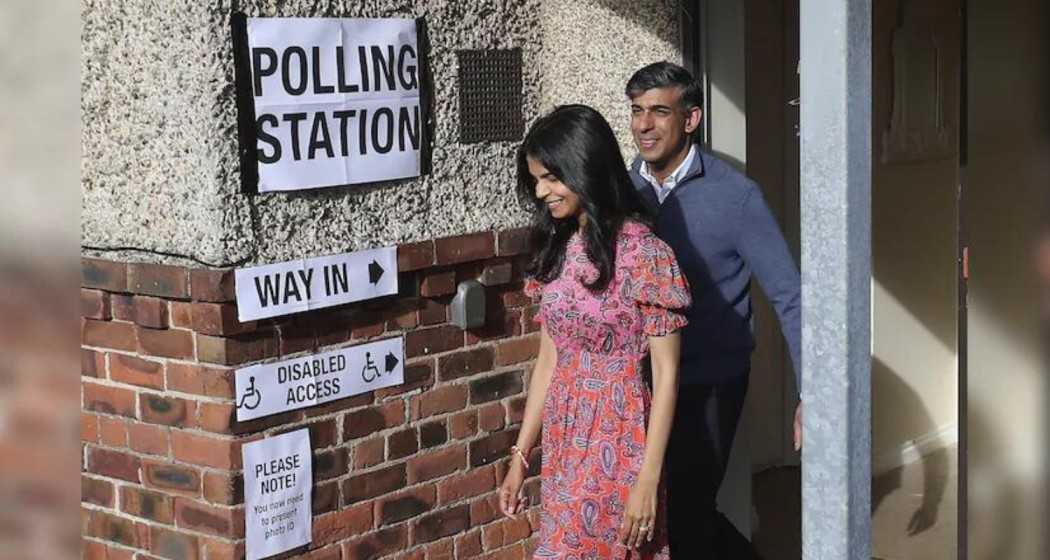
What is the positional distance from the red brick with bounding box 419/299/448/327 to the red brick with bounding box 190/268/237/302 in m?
0.70

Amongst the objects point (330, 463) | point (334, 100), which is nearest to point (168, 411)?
point (330, 463)

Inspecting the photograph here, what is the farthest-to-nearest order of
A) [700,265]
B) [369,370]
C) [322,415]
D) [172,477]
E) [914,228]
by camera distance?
[914,228] < [700,265] < [369,370] < [322,415] < [172,477]

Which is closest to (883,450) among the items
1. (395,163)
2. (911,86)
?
(911,86)

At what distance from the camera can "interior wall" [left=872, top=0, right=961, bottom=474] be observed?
21.0 feet

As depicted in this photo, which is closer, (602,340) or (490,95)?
(602,340)

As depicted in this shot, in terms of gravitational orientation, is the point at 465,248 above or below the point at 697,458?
above

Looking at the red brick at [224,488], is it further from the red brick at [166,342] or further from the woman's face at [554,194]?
the woman's face at [554,194]

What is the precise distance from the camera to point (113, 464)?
3.93 meters

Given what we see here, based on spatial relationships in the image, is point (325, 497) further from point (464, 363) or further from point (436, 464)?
point (464, 363)

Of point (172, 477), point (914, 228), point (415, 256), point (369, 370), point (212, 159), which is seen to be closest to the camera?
point (212, 159)

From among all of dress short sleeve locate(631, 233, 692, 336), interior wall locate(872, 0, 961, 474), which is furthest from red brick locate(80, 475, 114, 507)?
interior wall locate(872, 0, 961, 474)

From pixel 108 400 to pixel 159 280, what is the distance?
0.41 m
